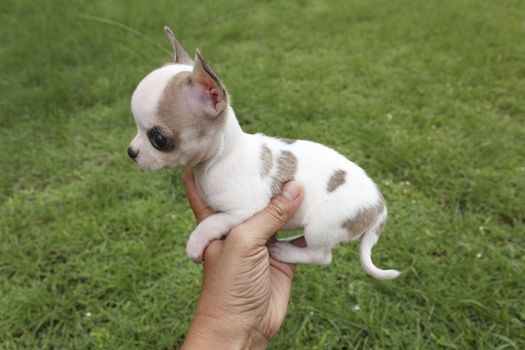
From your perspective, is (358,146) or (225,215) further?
(358,146)

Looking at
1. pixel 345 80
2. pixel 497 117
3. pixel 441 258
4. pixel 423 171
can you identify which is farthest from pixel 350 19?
pixel 441 258

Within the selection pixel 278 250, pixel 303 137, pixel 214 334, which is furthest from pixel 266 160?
pixel 303 137

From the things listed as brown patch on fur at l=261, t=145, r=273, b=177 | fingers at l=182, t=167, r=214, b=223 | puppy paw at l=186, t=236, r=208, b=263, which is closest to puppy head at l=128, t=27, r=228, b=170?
brown patch on fur at l=261, t=145, r=273, b=177

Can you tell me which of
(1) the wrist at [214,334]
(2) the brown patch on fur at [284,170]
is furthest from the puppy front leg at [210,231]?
(1) the wrist at [214,334]

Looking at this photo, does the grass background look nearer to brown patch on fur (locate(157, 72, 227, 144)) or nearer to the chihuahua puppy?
the chihuahua puppy

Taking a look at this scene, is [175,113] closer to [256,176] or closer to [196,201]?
[256,176]

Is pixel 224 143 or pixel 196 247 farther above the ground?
pixel 224 143

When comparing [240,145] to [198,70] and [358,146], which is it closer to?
[198,70]
